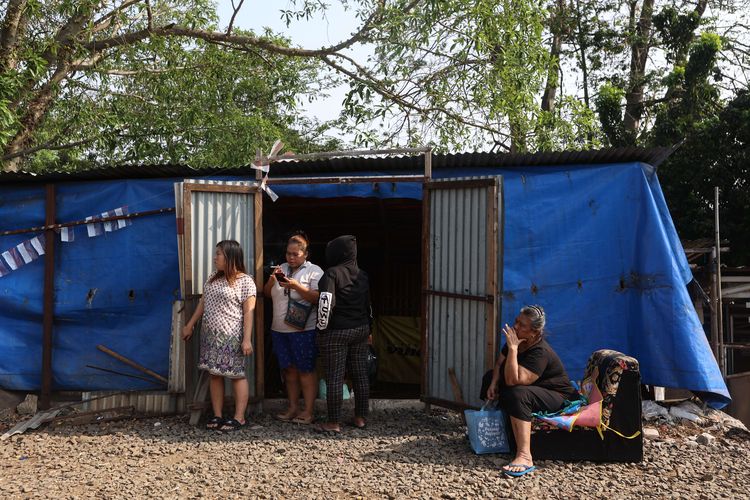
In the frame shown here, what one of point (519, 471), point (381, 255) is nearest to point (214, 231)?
point (519, 471)

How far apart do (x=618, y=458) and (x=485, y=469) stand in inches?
37.8

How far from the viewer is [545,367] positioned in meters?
4.84

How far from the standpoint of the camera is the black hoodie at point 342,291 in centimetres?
538

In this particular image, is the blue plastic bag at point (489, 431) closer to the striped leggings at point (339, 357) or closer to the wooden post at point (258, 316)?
the striped leggings at point (339, 357)

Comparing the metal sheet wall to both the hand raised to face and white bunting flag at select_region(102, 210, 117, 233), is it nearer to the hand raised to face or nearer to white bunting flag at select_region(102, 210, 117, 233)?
white bunting flag at select_region(102, 210, 117, 233)

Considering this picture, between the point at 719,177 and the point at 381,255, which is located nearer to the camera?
the point at 381,255

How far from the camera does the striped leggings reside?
552 cm

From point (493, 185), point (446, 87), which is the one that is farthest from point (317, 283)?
point (446, 87)

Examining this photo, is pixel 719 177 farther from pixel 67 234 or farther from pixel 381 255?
pixel 67 234

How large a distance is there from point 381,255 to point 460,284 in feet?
14.0

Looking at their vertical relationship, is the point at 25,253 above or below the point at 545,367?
above

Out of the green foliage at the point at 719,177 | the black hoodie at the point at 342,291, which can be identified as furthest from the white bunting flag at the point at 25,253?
the green foliage at the point at 719,177

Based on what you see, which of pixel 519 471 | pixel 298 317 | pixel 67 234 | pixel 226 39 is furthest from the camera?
pixel 226 39

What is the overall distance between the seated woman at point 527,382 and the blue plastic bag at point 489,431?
4.3 inches
